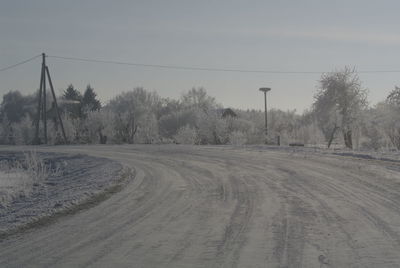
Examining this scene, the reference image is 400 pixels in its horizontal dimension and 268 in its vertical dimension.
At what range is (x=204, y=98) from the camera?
93062mm

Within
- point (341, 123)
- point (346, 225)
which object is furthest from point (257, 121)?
point (346, 225)

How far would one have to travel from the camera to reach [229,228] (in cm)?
709

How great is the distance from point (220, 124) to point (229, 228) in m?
46.6

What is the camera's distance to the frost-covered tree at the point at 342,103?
41406 millimetres

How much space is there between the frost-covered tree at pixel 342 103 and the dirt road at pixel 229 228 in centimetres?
3006

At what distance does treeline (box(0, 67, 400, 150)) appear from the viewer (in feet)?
138

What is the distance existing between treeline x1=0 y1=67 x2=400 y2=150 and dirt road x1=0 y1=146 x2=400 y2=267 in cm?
2583

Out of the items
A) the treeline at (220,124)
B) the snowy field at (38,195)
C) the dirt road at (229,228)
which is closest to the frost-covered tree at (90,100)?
the treeline at (220,124)

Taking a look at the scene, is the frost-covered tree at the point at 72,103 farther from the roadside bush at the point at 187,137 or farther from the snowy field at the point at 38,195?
the snowy field at the point at 38,195

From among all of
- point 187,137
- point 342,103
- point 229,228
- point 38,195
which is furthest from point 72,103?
point 229,228

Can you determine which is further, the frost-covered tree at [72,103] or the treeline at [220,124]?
the frost-covered tree at [72,103]

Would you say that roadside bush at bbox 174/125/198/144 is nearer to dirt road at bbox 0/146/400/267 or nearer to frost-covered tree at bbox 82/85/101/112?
frost-covered tree at bbox 82/85/101/112

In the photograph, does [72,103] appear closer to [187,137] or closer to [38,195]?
[187,137]

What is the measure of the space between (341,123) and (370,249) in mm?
37612
